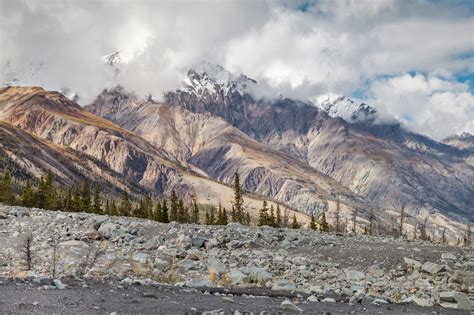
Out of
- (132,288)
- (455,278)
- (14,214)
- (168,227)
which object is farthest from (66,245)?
(455,278)

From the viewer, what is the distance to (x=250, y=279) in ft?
83.1

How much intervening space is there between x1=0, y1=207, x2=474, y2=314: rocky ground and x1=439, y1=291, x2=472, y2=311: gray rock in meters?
0.05

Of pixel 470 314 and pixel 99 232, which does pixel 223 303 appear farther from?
pixel 99 232

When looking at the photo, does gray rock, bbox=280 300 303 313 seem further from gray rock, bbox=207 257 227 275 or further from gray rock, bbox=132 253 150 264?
gray rock, bbox=132 253 150 264

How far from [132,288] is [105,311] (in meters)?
5.16

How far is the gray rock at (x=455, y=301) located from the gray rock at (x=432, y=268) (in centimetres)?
867

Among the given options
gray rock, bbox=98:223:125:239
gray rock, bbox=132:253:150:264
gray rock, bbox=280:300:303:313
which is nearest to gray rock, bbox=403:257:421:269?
gray rock, bbox=132:253:150:264

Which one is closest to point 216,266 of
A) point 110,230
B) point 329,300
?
point 329,300

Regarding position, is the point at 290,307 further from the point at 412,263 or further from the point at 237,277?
the point at 412,263

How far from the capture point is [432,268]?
2823 centimetres

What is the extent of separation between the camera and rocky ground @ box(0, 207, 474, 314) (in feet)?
51.7

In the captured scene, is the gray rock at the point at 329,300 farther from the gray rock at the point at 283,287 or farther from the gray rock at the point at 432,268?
the gray rock at the point at 432,268

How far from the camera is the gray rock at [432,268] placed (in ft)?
91.9

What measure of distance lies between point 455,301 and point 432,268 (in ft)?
30.8
